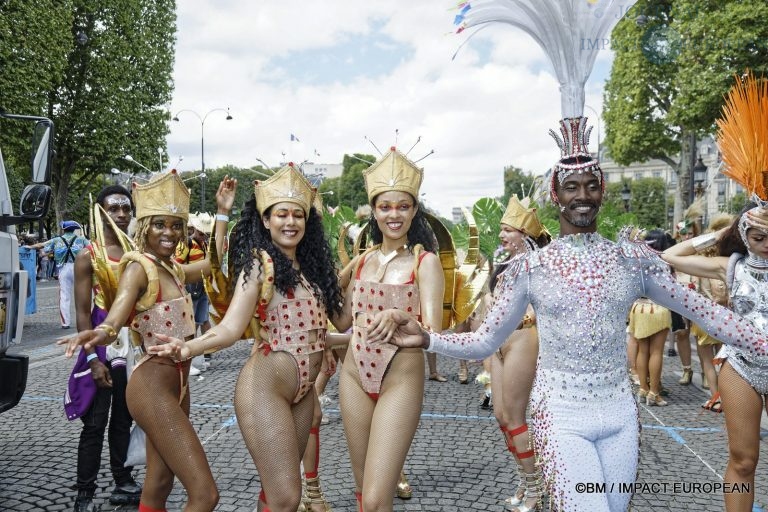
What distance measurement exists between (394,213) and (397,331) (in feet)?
3.03

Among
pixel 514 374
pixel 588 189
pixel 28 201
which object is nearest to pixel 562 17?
pixel 588 189

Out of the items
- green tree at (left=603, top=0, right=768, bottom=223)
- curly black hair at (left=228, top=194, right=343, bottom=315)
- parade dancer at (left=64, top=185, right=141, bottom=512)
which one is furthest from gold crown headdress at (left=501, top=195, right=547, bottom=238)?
green tree at (left=603, top=0, right=768, bottom=223)

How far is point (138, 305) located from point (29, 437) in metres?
3.26

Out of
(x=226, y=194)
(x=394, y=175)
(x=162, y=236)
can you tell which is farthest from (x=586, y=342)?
(x=162, y=236)

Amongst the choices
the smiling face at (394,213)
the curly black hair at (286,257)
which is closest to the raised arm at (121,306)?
the curly black hair at (286,257)

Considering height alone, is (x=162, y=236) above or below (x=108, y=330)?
above

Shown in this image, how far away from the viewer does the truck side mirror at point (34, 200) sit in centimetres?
463

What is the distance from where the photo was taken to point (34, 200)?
464cm

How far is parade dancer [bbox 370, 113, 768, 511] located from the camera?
8.14ft

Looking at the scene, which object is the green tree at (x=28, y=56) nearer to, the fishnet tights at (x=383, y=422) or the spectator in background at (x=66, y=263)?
the spectator in background at (x=66, y=263)

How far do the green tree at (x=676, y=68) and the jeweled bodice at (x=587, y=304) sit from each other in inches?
633

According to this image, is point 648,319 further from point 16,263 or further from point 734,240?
point 16,263

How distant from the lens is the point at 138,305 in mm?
3381

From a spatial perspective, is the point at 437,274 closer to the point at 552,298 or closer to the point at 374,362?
the point at 374,362
